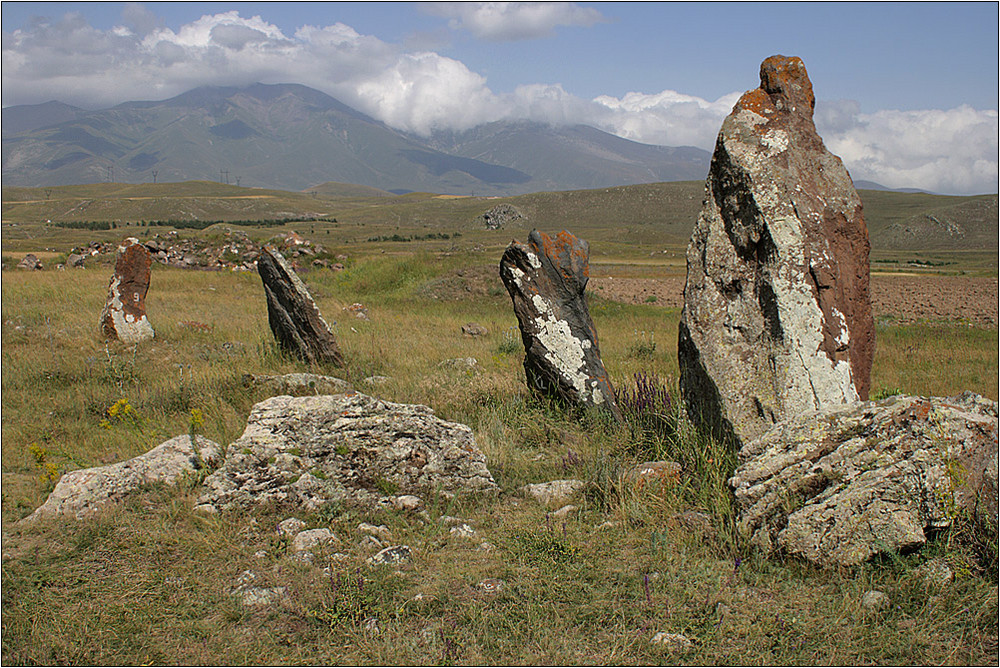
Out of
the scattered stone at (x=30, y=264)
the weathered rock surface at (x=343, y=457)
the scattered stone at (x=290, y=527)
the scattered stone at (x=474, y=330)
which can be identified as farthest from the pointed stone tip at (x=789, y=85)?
the scattered stone at (x=30, y=264)

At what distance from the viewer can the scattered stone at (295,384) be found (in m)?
7.99

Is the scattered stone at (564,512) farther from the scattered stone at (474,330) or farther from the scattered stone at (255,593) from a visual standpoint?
the scattered stone at (474,330)

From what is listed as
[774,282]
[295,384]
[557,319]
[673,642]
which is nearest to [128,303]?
[295,384]

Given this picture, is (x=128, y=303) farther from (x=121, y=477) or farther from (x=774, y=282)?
(x=774, y=282)

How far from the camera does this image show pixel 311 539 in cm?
445

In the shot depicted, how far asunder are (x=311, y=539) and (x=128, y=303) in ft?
33.0

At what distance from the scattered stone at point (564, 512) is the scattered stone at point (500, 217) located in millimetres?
107029

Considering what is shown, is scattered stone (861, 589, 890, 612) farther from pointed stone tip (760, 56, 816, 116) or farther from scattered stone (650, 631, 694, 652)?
pointed stone tip (760, 56, 816, 116)

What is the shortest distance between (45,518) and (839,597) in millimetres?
5244

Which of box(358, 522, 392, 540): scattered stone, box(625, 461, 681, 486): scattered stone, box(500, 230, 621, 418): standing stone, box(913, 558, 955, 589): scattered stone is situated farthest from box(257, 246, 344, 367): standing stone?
box(913, 558, 955, 589): scattered stone

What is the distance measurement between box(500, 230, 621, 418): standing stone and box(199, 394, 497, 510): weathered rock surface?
1844 millimetres

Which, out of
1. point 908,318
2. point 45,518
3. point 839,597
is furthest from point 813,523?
point 908,318

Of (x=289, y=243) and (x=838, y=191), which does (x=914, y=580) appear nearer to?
(x=838, y=191)

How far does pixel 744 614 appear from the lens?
11.7ft
